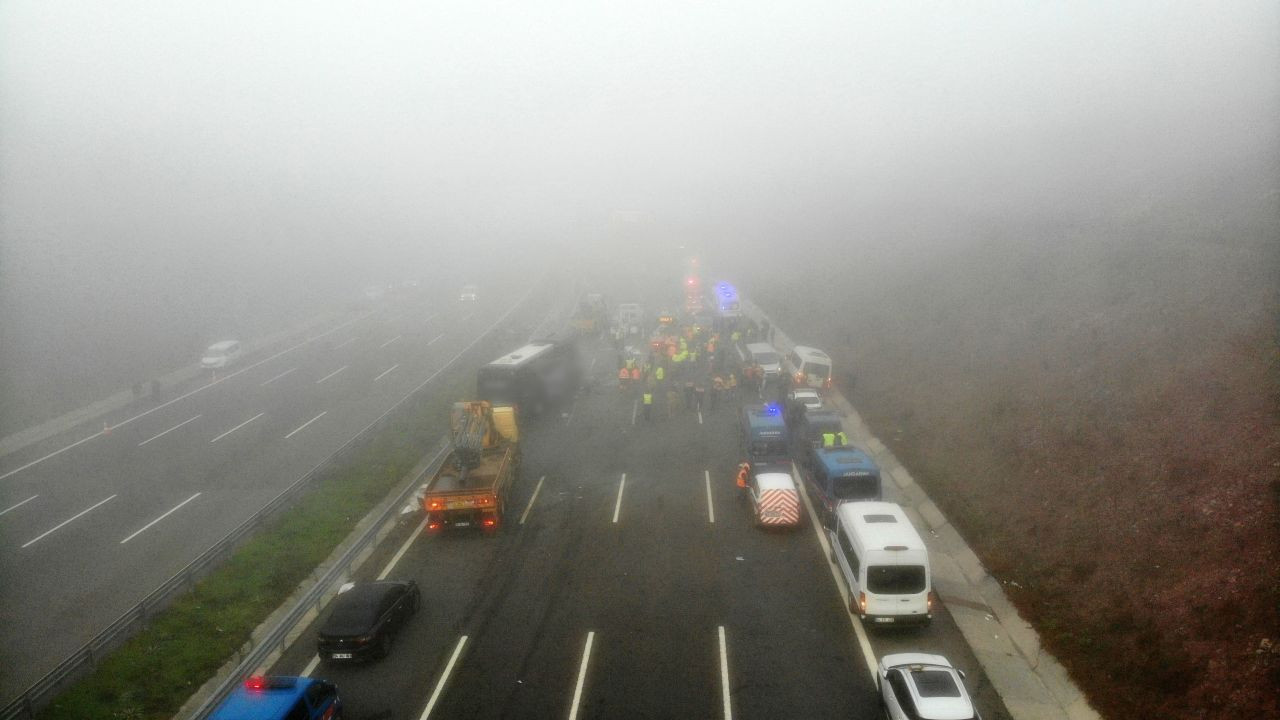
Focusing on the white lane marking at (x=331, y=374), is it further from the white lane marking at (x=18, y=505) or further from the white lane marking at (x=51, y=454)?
the white lane marking at (x=18, y=505)

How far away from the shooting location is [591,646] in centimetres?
1455

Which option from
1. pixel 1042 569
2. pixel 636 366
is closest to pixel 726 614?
pixel 1042 569

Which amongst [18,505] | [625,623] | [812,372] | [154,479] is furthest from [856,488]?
[18,505]

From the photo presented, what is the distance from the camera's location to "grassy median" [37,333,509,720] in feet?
42.1

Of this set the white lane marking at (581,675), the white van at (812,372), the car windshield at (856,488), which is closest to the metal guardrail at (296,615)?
the white lane marking at (581,675)

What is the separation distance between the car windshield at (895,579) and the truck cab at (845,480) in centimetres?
474

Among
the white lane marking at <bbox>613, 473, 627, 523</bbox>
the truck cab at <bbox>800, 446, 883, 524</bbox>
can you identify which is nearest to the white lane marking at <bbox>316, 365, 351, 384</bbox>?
the white lane marking at <bbox>613, 473, 627, 523</bbox>

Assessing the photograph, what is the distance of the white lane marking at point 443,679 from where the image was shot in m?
12.6

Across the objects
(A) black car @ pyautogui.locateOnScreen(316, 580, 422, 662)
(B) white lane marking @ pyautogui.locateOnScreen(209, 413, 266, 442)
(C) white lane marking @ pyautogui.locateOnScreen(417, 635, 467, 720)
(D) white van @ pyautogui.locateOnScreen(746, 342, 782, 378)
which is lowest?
(C) white lane marking @ pyautogui.locateOnScreen(417, 635, 467, 720)

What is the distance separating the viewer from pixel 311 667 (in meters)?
14.0

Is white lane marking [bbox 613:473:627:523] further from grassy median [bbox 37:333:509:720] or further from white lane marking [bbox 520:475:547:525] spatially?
grassy median [bbox 37:333:509:720]

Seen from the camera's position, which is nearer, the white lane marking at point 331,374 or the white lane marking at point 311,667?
the white lane marking at point 311,667

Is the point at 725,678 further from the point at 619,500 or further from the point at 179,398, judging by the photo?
the point at 179,398

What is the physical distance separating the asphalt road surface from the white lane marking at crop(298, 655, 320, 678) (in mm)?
61
